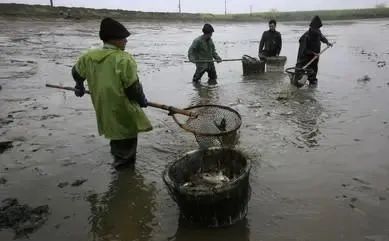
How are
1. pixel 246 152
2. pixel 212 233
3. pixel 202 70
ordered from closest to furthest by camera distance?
pixel 212 233 < pixel 246 152 < pixel 202 70

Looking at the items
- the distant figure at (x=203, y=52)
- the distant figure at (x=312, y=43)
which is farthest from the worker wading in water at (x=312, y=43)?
the distant figure at (x=203, y=52)

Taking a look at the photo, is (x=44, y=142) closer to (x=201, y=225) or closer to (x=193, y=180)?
(x=193, y=180)

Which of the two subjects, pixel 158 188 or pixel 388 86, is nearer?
pixel 158 188

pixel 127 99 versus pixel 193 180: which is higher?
pixel 127 99

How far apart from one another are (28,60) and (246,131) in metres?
11.7

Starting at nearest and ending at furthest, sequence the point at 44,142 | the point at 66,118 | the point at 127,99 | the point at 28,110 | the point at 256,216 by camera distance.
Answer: the point at 256,216 → the point at 127,99 → the point at 44,142 → the point at 66,118 → the point at 28,110

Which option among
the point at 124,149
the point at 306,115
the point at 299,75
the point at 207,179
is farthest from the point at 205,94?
the point at 207,179

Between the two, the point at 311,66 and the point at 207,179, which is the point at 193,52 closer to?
the point at 311,66

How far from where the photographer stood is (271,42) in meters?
12.6

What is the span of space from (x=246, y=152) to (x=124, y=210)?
2364mm

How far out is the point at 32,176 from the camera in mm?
5453

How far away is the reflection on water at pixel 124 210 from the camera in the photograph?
4.14 metres

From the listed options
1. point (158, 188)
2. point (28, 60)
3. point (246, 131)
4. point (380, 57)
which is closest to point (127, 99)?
point (158, 188)

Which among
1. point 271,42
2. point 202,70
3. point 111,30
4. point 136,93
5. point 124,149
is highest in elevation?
point 111,30
